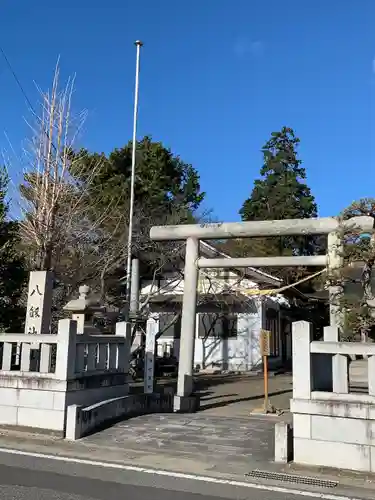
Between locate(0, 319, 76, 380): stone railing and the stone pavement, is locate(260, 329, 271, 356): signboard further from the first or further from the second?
locate(0, 319, 76, 380): stone railing

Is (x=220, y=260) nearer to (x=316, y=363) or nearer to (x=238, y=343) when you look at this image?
(x=316, y=363)

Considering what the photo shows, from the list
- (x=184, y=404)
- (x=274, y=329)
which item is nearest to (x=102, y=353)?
(x=184, y=404)

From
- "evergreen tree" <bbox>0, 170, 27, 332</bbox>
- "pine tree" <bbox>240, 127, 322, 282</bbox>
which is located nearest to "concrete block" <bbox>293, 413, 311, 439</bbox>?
"evergreen tree" <bbox>0, 170, 27, 332</bbox>

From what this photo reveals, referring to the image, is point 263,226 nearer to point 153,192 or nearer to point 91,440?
point 91,440

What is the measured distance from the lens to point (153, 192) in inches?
1330

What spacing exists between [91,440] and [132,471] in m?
2.19

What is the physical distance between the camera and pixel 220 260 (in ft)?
51.9

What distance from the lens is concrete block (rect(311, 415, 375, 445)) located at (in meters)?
7.18

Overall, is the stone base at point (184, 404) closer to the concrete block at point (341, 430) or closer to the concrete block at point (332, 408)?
the concrete block at point (332, 408)

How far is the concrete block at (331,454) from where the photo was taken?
7.17 m

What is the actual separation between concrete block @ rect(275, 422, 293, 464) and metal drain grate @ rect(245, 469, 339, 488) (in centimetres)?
60

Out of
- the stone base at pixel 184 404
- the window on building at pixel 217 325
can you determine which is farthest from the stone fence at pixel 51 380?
the window on building at pixel 217 325

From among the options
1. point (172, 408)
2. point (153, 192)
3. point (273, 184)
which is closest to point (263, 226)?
point (172, 408)

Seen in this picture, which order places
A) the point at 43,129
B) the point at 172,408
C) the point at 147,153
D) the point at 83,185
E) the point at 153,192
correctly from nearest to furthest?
the point at 172,408
the point at 43,129
the point at 83,185
the point at 153,192
the point at 147,153
